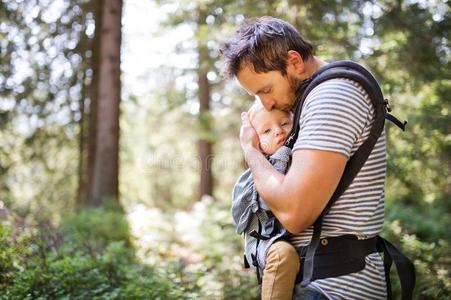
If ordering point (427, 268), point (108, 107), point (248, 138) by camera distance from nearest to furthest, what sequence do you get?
point (248, 138), point (427, 268), point (108, 107)

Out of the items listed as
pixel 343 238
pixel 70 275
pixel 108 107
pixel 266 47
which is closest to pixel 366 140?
pixel 343 238

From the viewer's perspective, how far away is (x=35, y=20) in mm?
10867

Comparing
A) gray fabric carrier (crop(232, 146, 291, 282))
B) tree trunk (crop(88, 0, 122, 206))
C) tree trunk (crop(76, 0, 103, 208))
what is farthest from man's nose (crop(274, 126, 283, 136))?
tree trunk (crop(76, 0, 103, 208))

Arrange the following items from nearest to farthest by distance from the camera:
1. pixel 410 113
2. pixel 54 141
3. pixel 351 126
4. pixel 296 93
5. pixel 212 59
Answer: pixel 351 126 → pixel 296 93 → pixel 410 113 → pixel 212 59 → pixel 54 141

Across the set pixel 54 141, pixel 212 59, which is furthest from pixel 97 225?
pixel 54 141

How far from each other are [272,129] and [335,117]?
0.85m

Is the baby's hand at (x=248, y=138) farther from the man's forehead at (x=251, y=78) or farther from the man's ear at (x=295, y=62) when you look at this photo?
the man's ear at (x=295, y=62)

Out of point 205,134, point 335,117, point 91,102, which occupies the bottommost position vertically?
point 205,134

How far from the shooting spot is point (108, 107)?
1063cm

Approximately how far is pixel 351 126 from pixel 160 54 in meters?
12.4

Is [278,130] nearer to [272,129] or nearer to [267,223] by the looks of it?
[272,129]

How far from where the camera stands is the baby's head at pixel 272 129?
9.05 ft

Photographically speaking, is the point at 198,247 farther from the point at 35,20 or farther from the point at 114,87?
the point at 35,20

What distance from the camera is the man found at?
194cm
